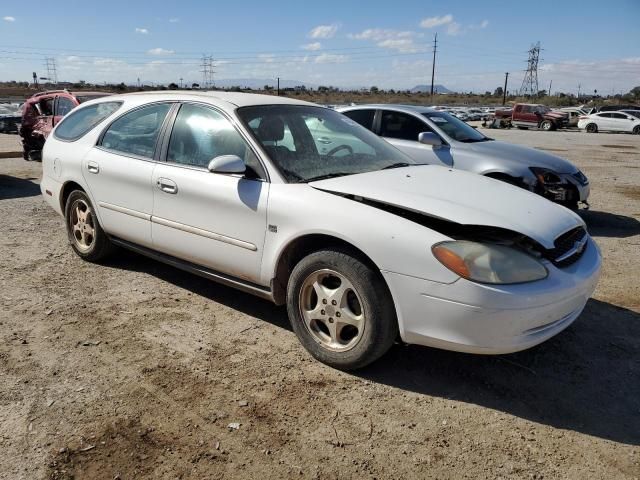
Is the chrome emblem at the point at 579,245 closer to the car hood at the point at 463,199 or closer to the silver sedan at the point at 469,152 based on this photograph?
the car hood at the point at 463,199

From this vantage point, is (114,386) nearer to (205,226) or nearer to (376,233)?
(205,226)

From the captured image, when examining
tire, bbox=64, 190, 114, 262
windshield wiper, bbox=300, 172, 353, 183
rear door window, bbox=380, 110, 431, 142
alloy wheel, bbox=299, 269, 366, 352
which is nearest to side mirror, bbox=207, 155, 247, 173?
windshield wiper, bbox=300, 172, 353, 183

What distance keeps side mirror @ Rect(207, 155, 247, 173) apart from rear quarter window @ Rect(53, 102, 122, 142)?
1947 mm

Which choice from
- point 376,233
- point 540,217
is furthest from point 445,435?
point 540,217

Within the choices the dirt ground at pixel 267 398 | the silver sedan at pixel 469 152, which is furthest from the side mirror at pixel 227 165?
the silver sedan at pixel 469 152

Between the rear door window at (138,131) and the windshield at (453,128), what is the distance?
14.3ft

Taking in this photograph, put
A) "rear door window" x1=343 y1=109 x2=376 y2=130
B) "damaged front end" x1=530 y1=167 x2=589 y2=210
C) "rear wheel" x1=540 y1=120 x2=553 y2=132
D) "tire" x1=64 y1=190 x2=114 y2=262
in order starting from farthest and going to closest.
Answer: "rear wheel" x1=540 y1=120 x2=553 y2=132 < "rear door window" x1=343 y1=109 x2=376 y2=130 < "damaged front end" x1=530 y1=167 x2=589 y2=210 < "tire" x1=64 y1=190 x2=114 y2=262

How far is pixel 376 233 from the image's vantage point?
297 centimetres

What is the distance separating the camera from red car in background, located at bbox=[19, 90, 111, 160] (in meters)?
11.5

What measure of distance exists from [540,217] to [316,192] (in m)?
1.39

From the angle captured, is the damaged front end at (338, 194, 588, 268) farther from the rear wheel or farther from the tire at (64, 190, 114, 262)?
the rear wheel

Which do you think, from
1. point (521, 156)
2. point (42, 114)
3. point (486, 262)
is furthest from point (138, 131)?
point (42, 114)

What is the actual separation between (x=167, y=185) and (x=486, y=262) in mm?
2431

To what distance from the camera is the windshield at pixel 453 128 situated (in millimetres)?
7570
